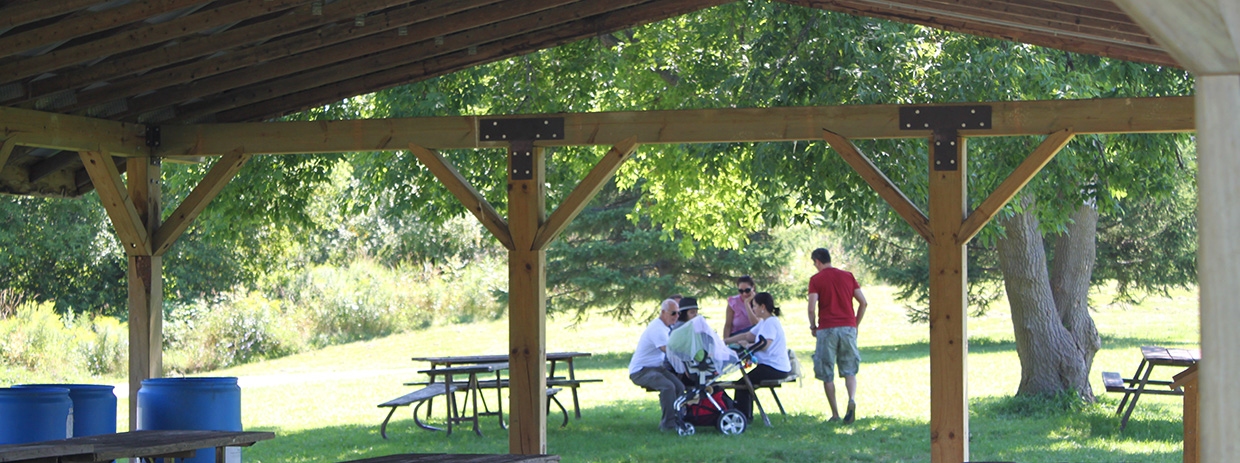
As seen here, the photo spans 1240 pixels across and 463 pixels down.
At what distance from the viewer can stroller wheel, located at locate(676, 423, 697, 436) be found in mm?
8930

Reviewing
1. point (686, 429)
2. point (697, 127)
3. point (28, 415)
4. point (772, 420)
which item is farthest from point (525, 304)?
point (772, 420)

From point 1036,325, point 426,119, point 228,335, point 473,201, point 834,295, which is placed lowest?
Answer: point 228,335

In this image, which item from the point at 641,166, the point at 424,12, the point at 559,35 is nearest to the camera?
the point at 424,12

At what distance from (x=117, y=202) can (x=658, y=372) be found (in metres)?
4.33

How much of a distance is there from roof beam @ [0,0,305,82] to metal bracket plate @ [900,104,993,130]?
3.12 metres

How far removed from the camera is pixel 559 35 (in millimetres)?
6812

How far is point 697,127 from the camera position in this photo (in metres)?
6.22

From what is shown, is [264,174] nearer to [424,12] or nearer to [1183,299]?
[424,12]

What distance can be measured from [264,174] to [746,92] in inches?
173

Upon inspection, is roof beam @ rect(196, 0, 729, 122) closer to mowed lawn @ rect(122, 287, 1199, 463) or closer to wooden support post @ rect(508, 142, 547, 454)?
wooden support post @ rect(508, 142, 547, 454)

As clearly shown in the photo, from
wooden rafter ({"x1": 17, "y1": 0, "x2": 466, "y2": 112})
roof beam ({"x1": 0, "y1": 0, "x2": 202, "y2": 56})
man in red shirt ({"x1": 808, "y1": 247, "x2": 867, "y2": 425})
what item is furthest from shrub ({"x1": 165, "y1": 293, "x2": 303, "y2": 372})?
roof beam ({"x1": 0, "y1": 0, "x2": 202, "y2": 56})

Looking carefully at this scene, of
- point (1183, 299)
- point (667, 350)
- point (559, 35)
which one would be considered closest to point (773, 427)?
point (667, 350)

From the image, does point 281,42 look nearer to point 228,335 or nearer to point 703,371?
point 703,371

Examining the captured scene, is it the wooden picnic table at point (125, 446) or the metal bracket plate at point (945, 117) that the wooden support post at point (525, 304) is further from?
the metal bracket plate at point (945, 117)
